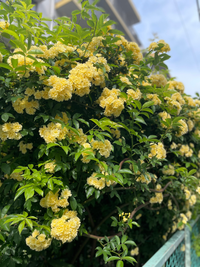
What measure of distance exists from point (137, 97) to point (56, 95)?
22.8 inches

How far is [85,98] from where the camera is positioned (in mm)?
1270

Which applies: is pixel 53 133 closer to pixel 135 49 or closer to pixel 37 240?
pixel 37 240

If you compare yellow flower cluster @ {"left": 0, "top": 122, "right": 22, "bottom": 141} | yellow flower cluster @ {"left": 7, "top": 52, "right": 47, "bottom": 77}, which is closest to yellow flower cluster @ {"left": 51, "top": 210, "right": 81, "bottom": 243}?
yellow flower cluster @ {"left": 0, "top": 122, "right": 22, "bottom": 141}

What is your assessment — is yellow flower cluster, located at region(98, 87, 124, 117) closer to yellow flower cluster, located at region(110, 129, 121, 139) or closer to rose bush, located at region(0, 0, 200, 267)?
rose bush, located at region(0, 0, 200, 267)

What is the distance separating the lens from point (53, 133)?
1.03 m

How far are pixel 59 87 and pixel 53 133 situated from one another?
252mm

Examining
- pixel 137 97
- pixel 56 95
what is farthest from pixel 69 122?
pixel 137 97

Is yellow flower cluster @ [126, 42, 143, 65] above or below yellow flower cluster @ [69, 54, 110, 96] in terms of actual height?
above

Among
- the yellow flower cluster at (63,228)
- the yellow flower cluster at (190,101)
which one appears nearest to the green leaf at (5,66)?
the yellow flower cluster at (63,228)

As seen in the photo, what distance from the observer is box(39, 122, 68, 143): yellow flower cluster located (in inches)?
40.3

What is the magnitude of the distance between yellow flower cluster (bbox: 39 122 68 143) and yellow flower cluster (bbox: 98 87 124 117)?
31 centimetres

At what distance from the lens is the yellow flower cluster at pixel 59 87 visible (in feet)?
3.43

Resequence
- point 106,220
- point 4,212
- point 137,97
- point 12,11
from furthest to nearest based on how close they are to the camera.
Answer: point 106,220 < point 137,97 < point 12,11 < point 4,212

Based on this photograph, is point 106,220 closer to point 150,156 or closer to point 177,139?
point 150,156
